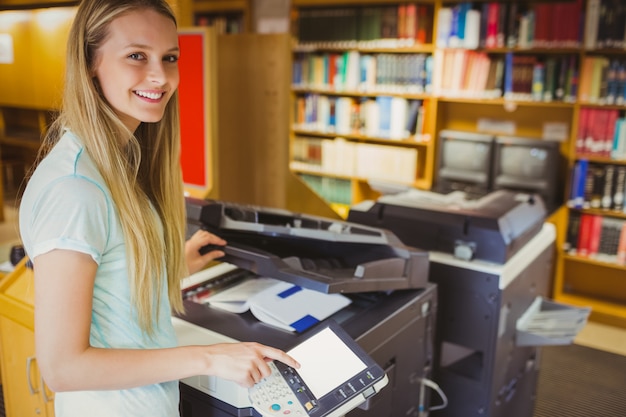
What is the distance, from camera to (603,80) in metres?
3.59

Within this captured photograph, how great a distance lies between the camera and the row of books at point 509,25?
12.0ft

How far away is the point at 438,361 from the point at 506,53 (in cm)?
267

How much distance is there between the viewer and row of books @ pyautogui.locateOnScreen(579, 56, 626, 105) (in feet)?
11.6

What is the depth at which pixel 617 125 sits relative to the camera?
3.58m

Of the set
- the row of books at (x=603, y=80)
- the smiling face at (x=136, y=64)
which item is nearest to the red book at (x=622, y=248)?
the row of books at (x=603, y=80)

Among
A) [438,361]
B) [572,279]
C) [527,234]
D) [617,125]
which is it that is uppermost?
[617,125]

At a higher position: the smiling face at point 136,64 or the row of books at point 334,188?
the smiling face at point 136,64

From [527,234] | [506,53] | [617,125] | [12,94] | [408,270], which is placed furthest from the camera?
[12,94]

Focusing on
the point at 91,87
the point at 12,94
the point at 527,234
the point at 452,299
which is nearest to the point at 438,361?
the point at 452,299

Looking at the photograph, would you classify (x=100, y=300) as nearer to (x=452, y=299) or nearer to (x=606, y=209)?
(x=452, y=299)

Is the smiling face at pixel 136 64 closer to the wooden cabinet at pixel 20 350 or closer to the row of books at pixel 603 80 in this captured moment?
the wooden cabinet at pixel 20 350

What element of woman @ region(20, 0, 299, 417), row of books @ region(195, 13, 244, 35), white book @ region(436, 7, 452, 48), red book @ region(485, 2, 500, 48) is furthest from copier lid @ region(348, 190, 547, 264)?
row of books @ region(195, 13, 244, 35)

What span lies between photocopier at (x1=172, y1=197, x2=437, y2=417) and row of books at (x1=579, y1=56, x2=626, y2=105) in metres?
2.58

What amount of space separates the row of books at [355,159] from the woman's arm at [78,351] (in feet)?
11.8
